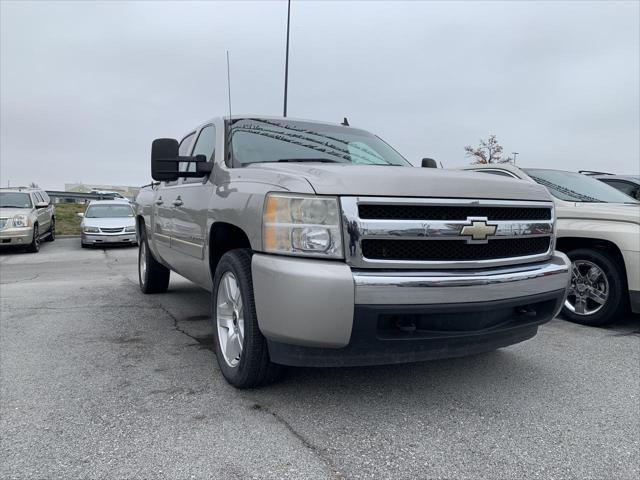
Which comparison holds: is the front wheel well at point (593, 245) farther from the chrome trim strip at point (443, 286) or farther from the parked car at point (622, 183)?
the parked car at point (622, 183)

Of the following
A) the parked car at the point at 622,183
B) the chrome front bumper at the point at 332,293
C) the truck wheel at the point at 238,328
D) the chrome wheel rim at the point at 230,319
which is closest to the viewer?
the chrome front bumper at the point at 332,293

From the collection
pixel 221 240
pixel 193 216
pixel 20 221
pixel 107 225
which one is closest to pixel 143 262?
pixel 193 216

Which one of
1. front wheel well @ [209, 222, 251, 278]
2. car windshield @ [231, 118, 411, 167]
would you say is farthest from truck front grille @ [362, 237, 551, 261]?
car windshield @ [231, 118, 411, 167]

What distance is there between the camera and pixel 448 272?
2.67 meters

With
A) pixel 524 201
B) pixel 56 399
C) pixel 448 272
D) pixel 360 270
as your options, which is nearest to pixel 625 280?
pixel 524 201

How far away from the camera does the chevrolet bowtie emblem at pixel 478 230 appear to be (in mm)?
2730

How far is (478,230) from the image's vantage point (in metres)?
2.77

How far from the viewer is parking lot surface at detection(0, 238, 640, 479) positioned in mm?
2314

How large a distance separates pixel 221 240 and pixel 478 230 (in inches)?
70.3

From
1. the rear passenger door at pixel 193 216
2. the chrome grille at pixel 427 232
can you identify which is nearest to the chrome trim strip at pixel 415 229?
the chrome grille at pixel 427 232

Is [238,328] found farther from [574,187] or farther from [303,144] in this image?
[574,187]

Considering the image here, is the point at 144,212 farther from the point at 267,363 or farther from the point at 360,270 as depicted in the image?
the point at 360,270

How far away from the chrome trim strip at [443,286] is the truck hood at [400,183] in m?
0.43

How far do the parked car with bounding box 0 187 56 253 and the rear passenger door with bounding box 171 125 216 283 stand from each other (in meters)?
10.1
